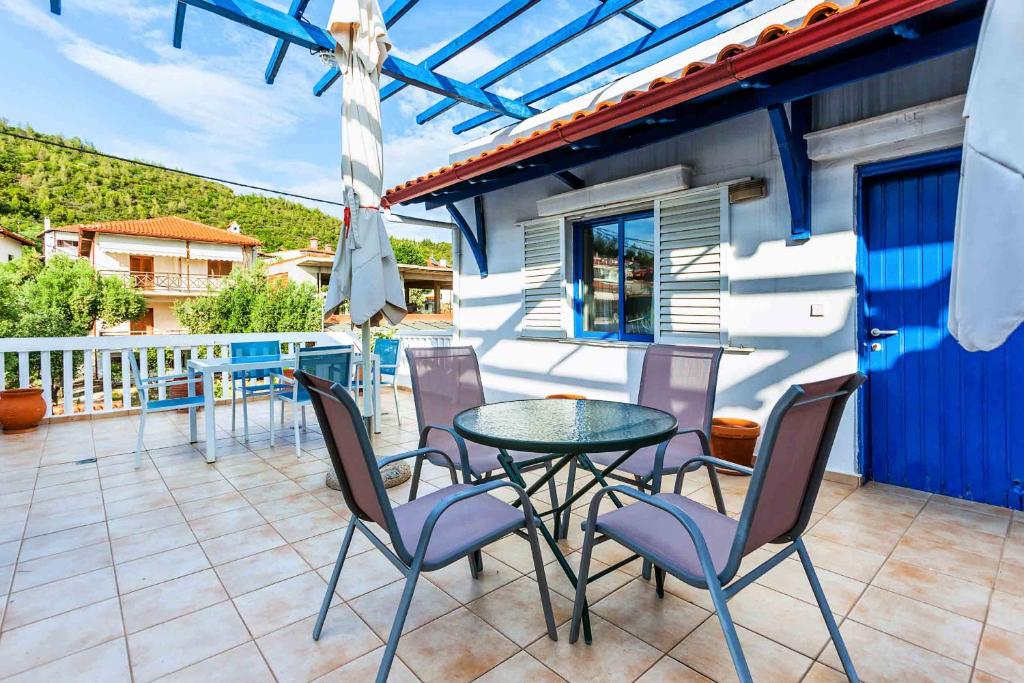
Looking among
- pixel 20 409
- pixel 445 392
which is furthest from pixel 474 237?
pixel 20 409

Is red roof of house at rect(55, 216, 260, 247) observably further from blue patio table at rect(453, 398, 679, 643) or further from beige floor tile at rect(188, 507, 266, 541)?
blue patio table at rect(453, 398, 679, 643)

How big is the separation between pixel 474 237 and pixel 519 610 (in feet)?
14.7

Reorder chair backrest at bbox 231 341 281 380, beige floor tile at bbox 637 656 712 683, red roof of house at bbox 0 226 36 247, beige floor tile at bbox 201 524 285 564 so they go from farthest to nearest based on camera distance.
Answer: red roof of house at bbox 0 226 36 247, chair backrest at bbox 231 341 281 380, beige floor tile at bbox 201 524 285 564, beige floor tile at bbox 637 656 712 683

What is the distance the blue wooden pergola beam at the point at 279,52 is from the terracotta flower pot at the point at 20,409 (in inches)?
158

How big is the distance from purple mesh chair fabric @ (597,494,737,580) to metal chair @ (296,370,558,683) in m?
0.31

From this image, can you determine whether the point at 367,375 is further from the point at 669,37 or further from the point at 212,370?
the point at 669,37

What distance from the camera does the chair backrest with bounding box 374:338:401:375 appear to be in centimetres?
573

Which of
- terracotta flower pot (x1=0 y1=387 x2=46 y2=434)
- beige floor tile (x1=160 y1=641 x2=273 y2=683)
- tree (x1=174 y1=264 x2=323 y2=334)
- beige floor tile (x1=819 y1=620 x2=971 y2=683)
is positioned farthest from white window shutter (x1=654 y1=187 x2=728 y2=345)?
tree (x1=174 y1=264 x2=323 y2=334)

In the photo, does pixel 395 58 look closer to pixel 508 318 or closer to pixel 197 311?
pixel 508 318

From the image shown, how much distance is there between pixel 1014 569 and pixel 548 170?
3855 mm

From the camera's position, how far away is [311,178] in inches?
1024

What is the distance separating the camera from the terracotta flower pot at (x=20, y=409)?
484 centimetres

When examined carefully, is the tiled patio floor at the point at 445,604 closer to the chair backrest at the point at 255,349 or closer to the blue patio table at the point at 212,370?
the blue patio table at the point at 212,370

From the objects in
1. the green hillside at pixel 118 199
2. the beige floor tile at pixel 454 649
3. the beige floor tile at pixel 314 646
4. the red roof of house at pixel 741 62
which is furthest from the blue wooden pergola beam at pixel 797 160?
the green hillside at pixel 118 199
